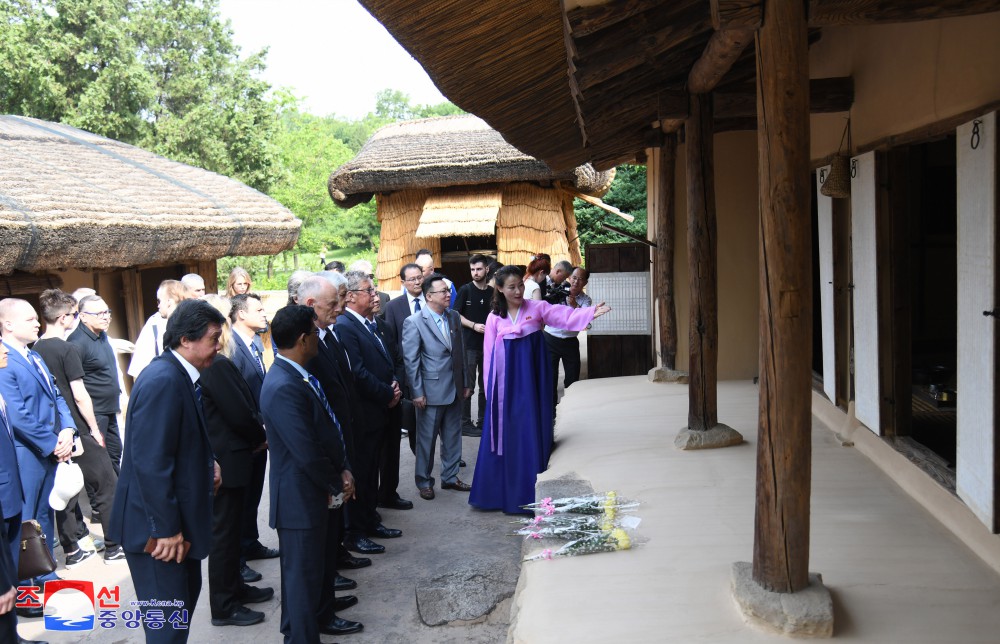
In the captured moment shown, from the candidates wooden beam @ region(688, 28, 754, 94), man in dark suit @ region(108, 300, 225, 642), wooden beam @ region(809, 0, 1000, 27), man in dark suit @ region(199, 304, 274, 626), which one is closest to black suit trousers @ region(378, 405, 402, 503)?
man in dark suit @ region(199, 304, 274, 626)

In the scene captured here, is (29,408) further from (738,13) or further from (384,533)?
(738,13)

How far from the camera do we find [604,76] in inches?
183

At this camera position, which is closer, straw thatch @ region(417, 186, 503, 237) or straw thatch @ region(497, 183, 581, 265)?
straw thatch @ region(417, 186, 503, 237)

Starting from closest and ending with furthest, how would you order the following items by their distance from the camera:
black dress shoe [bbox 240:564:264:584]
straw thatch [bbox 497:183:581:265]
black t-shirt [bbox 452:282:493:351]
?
black dress shoe [bbox 240:564:264:584], black t-shirt [bbox 452:282:493:351], straw thatch [bbox 497:183:581:265]

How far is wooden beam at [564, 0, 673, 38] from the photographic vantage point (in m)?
3.57

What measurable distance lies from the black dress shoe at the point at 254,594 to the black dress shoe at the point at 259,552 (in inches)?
24.0

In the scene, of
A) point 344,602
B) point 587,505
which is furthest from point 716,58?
point 344,602

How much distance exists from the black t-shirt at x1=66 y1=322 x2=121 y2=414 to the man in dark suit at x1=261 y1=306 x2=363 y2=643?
2857 mm

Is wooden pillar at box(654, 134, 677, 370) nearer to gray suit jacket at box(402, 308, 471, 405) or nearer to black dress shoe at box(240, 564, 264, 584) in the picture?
gray suit jacket at box(402, 308, 471, 405)

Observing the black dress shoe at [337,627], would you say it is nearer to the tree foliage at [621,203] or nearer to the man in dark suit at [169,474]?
the man in dark suit at [169,474]

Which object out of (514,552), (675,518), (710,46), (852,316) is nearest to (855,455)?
(852,316)

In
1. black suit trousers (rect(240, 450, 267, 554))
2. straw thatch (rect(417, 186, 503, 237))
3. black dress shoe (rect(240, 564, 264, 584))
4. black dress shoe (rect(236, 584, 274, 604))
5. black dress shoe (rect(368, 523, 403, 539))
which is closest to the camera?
black dress shoe (rect(236, 584, 274, 604))

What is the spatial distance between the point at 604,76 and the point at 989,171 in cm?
192

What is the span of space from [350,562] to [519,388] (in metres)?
1.70
